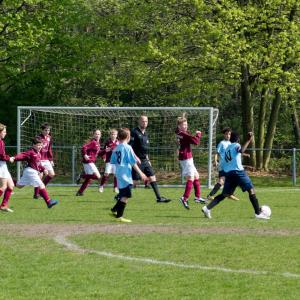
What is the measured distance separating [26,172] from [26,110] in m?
12.1

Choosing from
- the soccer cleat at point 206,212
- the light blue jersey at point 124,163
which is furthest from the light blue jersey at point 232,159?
the light blue jersey at point 124,163

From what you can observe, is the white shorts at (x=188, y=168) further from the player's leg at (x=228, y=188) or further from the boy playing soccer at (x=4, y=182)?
the boy playing soccer at (x=4, y=182)

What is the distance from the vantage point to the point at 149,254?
10.9 m

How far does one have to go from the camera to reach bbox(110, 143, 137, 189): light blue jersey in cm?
1470

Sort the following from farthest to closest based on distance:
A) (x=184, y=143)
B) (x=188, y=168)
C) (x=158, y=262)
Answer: (x=184, y=143) < (x=188, y=168) < (x=158, y=262)

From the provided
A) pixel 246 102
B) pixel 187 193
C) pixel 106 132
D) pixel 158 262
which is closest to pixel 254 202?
pixel 187 193

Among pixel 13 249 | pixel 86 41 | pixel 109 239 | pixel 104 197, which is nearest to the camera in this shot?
pixel 13 249

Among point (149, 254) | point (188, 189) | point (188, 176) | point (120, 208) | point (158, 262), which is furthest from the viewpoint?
point (188, 176)

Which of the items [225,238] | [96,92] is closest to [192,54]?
[96,92]

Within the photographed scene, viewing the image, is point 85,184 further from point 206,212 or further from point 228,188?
point 228,188

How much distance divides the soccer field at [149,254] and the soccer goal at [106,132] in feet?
37.8

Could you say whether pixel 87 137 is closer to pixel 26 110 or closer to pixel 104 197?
pixel 26 110

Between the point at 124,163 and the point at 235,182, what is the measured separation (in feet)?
7.33

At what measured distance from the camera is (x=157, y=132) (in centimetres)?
3103
